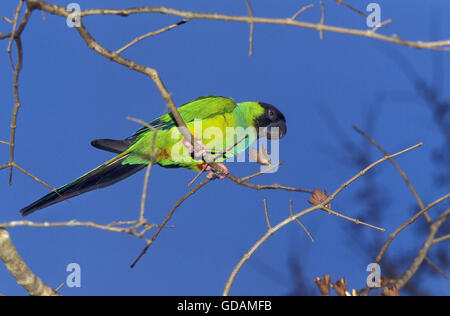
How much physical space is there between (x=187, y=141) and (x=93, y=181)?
41 cm

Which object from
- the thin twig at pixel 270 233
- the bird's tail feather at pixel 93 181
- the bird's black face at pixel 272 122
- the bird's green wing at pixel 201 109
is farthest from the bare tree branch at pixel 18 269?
the bird's black face at pixel 272 122

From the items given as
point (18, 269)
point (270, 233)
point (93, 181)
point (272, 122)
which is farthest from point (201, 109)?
point (18, 269)

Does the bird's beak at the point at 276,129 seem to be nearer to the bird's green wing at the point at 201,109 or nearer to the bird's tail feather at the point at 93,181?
the bird's green wing at the point at 201,109

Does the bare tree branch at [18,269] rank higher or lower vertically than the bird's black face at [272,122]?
lower

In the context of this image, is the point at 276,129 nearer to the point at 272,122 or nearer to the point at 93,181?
the point at 272,122

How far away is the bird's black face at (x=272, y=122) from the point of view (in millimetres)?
2234

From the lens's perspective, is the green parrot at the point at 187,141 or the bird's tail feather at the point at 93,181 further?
the green parrot at the point at 187,141

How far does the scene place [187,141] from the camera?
161 centimetres

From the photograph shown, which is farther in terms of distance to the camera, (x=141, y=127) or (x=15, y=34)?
(x=141, y=127)

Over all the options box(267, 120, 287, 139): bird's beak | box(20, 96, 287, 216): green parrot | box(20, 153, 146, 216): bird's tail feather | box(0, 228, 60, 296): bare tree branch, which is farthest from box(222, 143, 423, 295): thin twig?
box(267, 120, 287, 139): bird's beak

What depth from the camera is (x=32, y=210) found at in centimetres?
153
